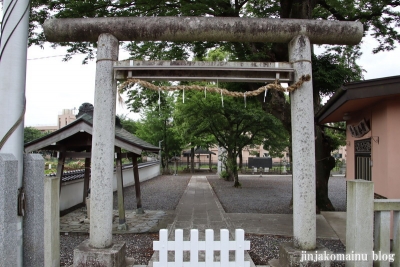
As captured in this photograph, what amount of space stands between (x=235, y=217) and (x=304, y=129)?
5503 millimetres

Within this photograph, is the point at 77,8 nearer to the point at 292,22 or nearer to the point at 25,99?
the point at 292,22

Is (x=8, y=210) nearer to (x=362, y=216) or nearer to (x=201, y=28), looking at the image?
(x=201, y=28)

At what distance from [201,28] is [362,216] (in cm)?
344

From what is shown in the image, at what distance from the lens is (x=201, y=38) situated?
4.74 meters

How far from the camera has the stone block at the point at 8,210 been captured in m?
2.13

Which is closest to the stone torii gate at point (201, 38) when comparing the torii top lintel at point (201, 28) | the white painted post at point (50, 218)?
the torii top lintel at point (201, 28)

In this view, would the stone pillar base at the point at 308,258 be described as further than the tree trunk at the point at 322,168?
No

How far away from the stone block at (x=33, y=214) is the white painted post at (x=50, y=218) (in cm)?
196

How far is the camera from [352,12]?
10.1 meters

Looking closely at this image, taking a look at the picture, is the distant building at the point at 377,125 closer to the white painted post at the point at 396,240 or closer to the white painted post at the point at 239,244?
the white painted post at the point at 396,240

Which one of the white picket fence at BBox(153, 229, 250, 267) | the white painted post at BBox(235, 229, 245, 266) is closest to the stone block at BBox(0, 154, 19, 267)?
the white picket fence at BBox(153, 229, 250, 267)

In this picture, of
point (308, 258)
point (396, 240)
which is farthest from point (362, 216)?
point (308, 258)

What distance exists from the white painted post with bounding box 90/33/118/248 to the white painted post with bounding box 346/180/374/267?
11.0ft

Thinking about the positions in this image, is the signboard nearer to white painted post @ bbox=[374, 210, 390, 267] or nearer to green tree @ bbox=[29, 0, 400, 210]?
green tree @ bbox=[29, 0, 400, 210]
